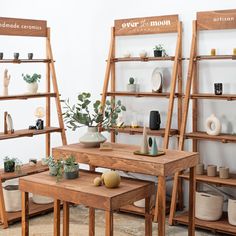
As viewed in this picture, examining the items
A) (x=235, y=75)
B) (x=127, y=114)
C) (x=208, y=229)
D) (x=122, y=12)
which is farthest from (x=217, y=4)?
(x=208, y=229)

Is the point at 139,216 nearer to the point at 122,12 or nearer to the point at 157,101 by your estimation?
the point at 157,101

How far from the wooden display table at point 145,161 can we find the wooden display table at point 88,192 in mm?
124

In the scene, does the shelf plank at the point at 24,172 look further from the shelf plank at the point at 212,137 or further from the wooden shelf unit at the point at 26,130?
the shelf plank at the point at 212,137

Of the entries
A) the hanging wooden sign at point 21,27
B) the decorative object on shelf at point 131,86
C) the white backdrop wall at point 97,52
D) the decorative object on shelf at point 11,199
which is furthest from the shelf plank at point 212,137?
the hanging wooden sign at point 21,27

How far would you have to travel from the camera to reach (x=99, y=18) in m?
5.99

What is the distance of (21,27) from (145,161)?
2.52m

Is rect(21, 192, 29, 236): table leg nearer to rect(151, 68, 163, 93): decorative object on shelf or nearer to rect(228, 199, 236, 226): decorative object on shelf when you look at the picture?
rect(228, 199, 236, 226): decorative object on shelf

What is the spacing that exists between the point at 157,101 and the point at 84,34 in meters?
1.32

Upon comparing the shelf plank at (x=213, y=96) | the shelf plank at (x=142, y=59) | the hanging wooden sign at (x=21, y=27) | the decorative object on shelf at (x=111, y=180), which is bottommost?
the decorative object on shelf at (x=111, y=180)

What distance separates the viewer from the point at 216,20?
4914mm

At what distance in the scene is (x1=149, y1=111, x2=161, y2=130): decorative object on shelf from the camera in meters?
5.37

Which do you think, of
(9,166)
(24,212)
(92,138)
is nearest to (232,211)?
(92,138)

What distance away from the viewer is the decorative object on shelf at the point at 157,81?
17.8 feet

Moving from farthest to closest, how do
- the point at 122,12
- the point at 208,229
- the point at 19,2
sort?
the point at 19,2 < the point at 122,12 < the point at 208,229
